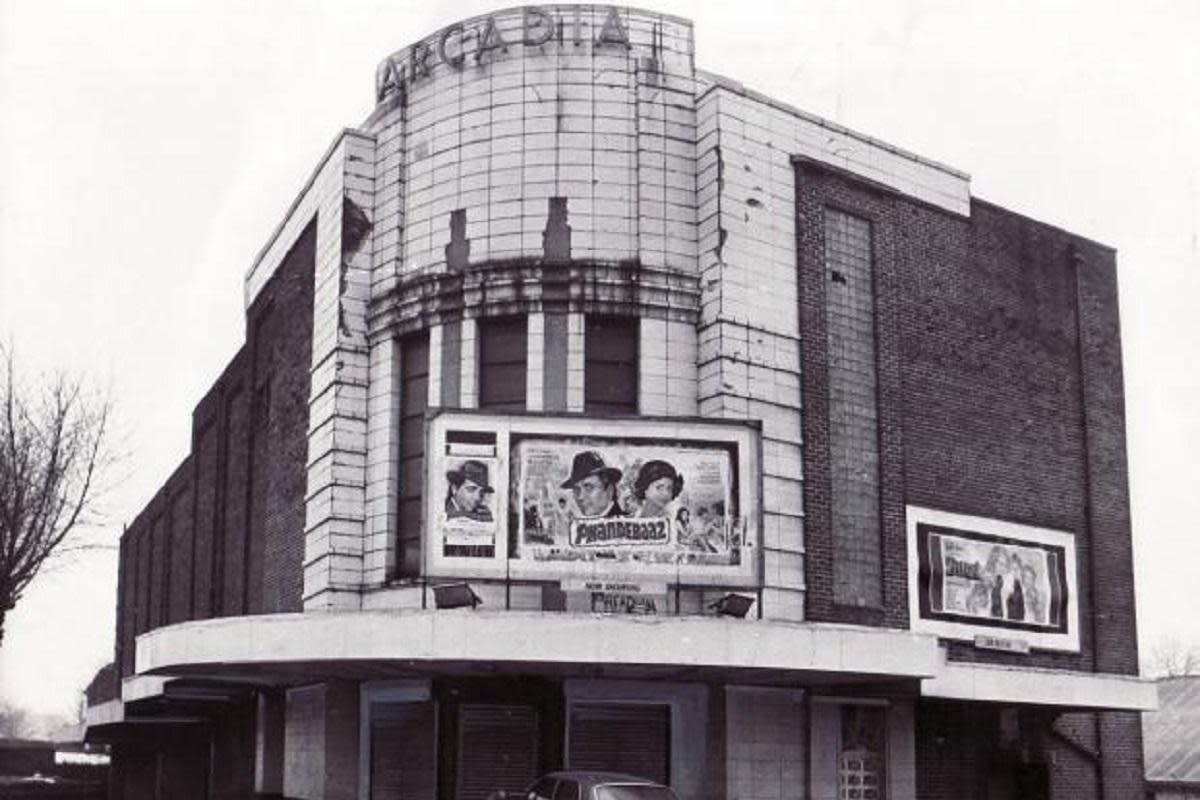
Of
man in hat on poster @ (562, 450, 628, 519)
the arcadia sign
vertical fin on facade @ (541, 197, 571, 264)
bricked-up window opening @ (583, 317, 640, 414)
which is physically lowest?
man in hat on poster @ (562, 450, 628, 519)

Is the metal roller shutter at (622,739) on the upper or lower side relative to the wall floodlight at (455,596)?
lower

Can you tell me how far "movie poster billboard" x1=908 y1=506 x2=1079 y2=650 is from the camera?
2444cm

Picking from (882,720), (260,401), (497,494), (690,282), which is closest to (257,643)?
(497,494)

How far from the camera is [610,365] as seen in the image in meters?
22.6

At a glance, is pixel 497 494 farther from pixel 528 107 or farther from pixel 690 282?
pixel 528 107

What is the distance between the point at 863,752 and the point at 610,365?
712cm

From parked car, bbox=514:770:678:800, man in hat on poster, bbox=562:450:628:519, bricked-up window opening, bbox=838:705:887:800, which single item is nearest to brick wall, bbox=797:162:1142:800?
bricked-up window opening, bbox=838:705:887:800

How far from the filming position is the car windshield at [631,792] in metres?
16.2

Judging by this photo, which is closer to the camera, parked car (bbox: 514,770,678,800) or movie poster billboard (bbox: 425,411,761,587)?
parked car (bbox: 514,770,678,800)

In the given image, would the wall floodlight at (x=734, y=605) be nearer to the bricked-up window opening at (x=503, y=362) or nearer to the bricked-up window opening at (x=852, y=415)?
the bricked-up window opening at (x=852, y=415)

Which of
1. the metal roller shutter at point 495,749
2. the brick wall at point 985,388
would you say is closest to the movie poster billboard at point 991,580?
the brick wall at point 985,388

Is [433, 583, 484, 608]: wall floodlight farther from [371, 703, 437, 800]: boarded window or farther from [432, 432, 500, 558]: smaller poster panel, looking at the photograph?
[371, 703, 437, 800]: boarded window

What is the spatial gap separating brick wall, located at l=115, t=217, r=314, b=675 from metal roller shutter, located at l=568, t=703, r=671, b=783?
6.93m

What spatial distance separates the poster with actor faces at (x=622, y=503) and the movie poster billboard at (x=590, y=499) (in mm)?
14
